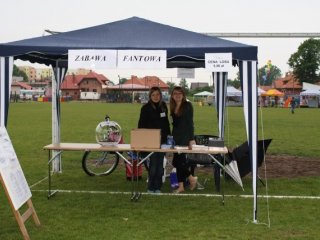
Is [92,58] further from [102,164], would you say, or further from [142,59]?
[102,164]

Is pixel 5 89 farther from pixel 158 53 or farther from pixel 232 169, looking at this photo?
A: pixel 232 169

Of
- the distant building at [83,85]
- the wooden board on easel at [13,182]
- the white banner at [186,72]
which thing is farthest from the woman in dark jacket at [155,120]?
the distant building at [83,85]

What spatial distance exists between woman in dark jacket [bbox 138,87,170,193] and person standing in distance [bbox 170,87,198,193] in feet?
0.61

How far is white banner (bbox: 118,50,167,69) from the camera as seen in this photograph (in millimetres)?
6199

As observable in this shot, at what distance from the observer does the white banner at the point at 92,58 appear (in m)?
6.23

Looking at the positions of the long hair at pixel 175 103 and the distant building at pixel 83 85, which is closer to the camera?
the long hair at pixel 175 103

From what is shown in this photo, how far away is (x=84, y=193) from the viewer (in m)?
7.61

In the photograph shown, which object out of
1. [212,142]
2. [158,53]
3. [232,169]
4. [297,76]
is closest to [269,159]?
[232,169]

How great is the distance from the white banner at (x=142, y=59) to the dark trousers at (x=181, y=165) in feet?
6.47

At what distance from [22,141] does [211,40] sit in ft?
33.1

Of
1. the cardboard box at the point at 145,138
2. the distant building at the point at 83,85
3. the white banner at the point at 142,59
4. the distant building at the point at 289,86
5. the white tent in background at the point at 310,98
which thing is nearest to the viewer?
the white banner at the point at 142,59

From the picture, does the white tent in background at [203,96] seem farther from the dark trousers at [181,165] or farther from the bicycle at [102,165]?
the dark trousers at [181,165]

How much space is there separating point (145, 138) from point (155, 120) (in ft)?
2.74

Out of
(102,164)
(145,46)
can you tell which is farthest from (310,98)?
(145,46)
